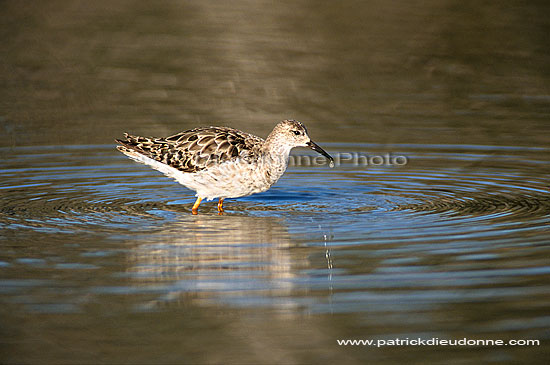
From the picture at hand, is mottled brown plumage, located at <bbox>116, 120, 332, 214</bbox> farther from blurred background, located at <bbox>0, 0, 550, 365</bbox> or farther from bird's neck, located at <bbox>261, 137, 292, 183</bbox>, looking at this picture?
blurred background, located at <bbox>0, 0, 550, 365</bbox>

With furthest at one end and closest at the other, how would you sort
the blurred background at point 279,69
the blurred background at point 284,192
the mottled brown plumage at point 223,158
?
1. the blurred background at point 279,69
2. the mottled brown plumage at point 223,158
3. the blurred background at point 284,192

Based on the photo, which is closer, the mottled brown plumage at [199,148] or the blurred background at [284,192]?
the blurred background at [284,192]

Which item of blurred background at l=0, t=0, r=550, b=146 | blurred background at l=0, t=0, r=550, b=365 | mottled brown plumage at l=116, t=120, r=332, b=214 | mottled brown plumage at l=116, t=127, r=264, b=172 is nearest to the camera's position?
blurred background at l=0, t=0, r=550, b=365

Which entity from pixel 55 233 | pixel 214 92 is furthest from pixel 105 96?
pixel 55 233

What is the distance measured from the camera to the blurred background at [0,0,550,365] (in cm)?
865

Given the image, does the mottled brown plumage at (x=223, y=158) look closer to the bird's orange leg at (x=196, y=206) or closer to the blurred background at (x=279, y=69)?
the bird's orange leg at (x=196, y=206)

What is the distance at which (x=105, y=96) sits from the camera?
910 inches

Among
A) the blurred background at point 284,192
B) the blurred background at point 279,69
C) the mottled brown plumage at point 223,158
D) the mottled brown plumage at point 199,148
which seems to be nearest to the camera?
the blurred background at point 284,192

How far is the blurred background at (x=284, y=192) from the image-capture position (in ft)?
28.4

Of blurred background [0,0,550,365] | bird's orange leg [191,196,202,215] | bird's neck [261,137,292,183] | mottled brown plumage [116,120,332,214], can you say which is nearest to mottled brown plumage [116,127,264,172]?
mottled brown plumage [116,120,332,214]

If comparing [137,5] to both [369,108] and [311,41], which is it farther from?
[369,108]

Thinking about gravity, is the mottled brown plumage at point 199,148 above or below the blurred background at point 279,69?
below

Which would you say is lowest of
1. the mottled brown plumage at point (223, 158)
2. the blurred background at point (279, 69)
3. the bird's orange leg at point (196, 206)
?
the bird's orange leg at point (196, 206)

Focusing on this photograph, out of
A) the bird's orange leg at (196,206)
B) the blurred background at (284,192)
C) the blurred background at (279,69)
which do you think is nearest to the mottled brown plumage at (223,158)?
the bird's orange leg at (196,206)
